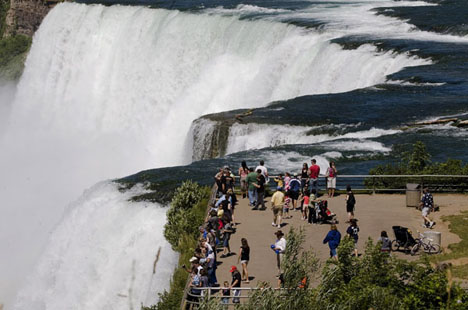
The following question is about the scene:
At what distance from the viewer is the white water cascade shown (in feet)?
107

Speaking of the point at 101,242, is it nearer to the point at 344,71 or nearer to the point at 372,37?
the point at 344,71

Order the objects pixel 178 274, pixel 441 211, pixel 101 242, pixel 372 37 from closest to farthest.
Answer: pixel 178 274 → pixel 441 211 → pixel 101 242 → pixel 372 37

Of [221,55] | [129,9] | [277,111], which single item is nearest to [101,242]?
[277,111]

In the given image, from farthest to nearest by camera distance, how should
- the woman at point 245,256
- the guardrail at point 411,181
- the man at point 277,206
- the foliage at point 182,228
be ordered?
the guardrail at point 411,181 → the man at point 277,206 → the foliage at point 182,228 → the woman at point 245,256

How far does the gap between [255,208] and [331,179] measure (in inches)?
98.1

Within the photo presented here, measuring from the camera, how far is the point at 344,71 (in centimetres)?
4891

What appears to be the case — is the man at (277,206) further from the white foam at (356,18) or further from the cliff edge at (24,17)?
the cliff edge at (24,17)

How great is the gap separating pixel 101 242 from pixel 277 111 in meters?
14.7

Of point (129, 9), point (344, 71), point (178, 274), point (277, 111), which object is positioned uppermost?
point (129, 9)

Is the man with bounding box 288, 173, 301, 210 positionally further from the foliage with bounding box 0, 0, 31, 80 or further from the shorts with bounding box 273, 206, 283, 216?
the foliage with bounding box 0, 0, 31, 80

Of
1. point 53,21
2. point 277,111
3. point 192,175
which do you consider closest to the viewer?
point 192,175

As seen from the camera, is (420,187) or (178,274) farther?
(420,187)

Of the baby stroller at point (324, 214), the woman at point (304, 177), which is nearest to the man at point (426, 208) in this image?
the baby stroller at point (324, 214)

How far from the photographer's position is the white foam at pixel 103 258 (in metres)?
28.1
